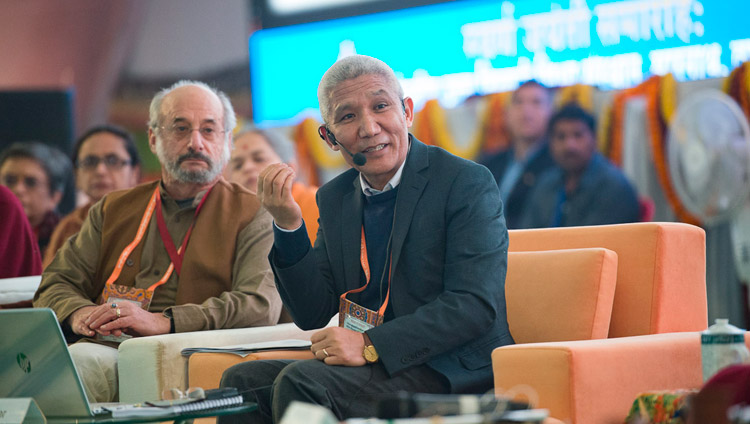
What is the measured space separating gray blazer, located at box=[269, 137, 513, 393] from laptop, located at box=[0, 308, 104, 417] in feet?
2.47

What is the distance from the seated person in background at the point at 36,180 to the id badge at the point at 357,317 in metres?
3.68

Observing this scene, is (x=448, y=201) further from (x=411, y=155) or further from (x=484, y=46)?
(x=484, y=46)

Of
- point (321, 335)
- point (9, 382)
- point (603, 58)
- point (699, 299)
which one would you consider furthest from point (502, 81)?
point (9, 382)

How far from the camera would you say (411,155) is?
2604 millimetres

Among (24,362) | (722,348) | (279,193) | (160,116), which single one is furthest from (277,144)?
(722,348)

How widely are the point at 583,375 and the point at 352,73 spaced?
1.06 m

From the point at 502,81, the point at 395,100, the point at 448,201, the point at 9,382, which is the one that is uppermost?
the point at 502,81

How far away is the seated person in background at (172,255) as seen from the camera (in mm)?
3064

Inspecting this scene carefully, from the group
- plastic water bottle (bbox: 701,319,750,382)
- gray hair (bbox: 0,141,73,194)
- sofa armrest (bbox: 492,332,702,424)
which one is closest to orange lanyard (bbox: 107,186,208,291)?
sofa armrest (bbox: 492,332,702,424)

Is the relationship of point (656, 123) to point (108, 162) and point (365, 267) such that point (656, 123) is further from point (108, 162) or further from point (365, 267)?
point (365, 267)

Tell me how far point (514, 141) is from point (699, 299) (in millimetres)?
3361

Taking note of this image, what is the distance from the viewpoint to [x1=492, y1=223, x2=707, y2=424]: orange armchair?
2182mm

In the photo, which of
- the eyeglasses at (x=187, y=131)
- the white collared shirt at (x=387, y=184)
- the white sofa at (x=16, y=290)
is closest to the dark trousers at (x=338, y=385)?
the white collared shirt at (x=387, y=184)

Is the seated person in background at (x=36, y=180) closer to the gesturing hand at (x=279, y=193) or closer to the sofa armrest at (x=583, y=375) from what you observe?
the gesturing hand at (x=279, y=193)
